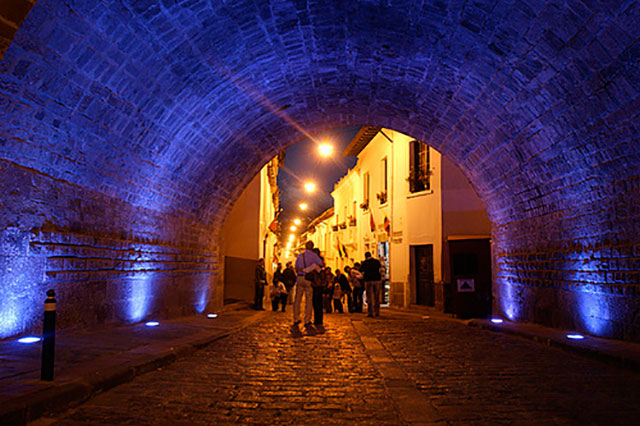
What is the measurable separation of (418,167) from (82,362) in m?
15.1

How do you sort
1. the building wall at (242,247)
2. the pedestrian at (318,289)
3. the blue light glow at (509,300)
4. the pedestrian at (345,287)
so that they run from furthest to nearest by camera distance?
the building wall at (242,247)
the pedestrian at (345,287)
the blue light glow at (509,300)
the pedestrian at (318,289)

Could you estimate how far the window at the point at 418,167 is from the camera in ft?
59.8

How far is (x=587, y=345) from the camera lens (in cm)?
686

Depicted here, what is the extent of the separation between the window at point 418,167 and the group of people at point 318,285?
13.0 feet

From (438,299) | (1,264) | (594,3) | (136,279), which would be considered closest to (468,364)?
(594,3)

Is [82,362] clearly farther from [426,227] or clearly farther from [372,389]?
[426,227]

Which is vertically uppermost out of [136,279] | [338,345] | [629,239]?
[629,239]

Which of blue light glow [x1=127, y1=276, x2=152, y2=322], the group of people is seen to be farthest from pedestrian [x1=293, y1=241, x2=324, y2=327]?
blue light glow [x1=127, y1=276, x2=152, y2=322]

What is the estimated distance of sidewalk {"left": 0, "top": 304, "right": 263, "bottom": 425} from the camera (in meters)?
3.80

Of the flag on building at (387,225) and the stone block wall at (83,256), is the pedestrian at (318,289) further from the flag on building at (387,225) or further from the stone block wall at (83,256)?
the flag on building at (387,225)

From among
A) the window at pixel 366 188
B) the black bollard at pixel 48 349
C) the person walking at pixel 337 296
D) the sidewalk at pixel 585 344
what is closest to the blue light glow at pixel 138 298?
the black bollard at pixel 48 349

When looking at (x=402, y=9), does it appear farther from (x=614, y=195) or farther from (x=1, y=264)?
(x=1, y=264)

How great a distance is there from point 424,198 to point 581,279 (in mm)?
9723

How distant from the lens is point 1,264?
6.15 m
